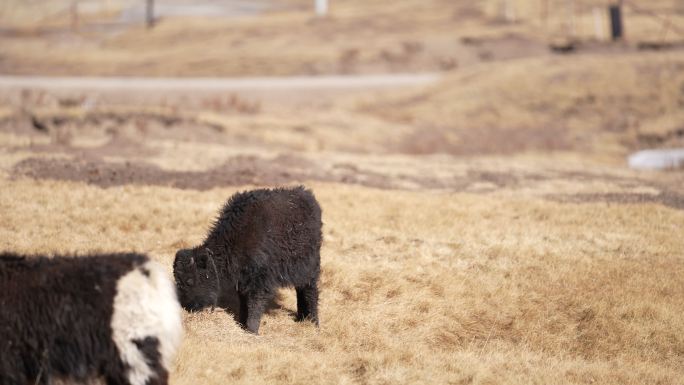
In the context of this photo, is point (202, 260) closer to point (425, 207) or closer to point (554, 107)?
point (425, 207)

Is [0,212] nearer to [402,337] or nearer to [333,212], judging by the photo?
[333,212]

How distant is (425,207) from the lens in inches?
659

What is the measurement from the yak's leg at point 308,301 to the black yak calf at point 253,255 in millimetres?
143

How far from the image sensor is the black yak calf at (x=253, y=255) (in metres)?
9.88

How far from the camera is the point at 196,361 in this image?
8.71 metres

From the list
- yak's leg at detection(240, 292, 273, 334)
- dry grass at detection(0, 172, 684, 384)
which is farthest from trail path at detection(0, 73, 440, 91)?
yak's leg at detection(240, 292, 273, 334)

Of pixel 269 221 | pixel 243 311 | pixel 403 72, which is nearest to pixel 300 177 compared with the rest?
pixel 269 221

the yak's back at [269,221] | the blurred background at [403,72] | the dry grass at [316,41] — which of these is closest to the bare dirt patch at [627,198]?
the blurred background at [403,72]

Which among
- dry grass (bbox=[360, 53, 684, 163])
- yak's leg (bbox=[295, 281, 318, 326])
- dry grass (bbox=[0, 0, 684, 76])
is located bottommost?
dry grass (bbox=[360, 53, 684, 163])

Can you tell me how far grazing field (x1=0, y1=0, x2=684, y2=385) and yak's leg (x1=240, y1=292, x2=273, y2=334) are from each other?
156 mm

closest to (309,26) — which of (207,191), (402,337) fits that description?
(207,191)

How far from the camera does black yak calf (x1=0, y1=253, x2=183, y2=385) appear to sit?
22.1 ft

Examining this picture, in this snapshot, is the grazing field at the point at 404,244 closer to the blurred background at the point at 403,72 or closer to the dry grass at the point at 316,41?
the blurred background at the point at 403,72

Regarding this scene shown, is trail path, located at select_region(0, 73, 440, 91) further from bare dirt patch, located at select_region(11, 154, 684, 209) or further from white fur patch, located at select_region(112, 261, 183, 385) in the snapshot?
white fur patch, located at select_region(112, 261, 183, 385)
